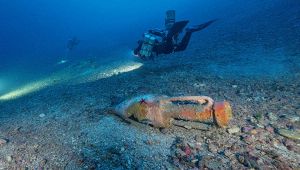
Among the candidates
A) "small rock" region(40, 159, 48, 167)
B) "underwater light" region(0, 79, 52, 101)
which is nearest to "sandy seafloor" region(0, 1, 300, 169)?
"small rock" region(40, 159, 48, 167)

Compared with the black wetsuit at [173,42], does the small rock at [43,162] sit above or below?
below

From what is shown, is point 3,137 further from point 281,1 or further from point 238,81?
point 281,1

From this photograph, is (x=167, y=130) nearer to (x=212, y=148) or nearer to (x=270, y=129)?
(x=212, y=148)

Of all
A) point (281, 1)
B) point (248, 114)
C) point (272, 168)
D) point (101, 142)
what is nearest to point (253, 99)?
point (248, 114)

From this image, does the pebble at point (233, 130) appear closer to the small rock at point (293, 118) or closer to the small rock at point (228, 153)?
the small rock at point (228, 153)

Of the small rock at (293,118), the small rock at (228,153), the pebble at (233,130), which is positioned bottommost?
the small rock at (228,153)

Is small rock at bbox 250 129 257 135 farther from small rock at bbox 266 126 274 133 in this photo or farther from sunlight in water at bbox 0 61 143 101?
sunlight in water at bbox 0 61 143 101

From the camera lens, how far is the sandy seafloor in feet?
10.4

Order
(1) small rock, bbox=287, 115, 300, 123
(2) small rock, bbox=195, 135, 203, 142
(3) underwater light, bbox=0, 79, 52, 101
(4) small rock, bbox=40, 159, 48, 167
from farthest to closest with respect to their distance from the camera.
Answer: (3) underwater light, bbox=0, 79, 52, 101
(1) small rock, bbox=287, 115, 300, 123
(2) small rock, bbox=195, 135, 203, 142
(4) small rock, bbox=40, 159, 48, 167

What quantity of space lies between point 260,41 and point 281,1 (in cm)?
805

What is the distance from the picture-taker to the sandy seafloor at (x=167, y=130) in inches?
125

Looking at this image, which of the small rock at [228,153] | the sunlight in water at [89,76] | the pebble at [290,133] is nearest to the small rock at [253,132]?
the pebble at [290,133]

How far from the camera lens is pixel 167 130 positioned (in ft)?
12.4

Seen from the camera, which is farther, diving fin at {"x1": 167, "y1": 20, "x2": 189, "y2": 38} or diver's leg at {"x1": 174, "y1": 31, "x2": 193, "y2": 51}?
diver's leg at {"x1": 174, "y1": 31, "x2": 193, "y2": 51}
